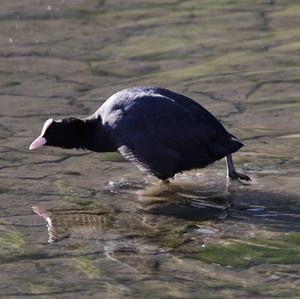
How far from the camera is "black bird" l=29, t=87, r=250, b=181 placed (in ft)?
21.5

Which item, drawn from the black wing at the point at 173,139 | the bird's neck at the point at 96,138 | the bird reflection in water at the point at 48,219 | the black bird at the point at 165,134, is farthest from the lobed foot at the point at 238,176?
the bird reflection in water at the point at 48,219

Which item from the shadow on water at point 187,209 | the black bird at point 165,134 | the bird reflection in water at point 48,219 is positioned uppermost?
the black bird at point 165,134

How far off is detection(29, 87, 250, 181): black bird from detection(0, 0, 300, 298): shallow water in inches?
8.2

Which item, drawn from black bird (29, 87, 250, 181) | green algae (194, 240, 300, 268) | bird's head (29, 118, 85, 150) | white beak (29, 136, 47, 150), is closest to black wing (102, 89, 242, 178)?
black bird (29, 87, 250, 181)

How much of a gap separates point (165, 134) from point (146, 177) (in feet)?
1.90

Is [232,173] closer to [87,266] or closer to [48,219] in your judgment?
[48,219]

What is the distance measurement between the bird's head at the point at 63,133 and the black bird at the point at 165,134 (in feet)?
0.98

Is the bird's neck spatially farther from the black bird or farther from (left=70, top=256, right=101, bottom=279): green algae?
(left=70, top=256, right=101, bottom=279): green algae

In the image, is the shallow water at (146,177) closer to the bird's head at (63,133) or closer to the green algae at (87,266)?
the green algae at (87,266)

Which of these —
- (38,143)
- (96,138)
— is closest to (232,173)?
(96,138)

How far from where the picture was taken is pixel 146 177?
7094 mm

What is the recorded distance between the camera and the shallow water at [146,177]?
5227 millimetres

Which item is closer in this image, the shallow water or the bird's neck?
the shallow water

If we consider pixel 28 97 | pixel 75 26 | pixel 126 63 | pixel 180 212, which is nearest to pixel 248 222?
pixel 180 212
